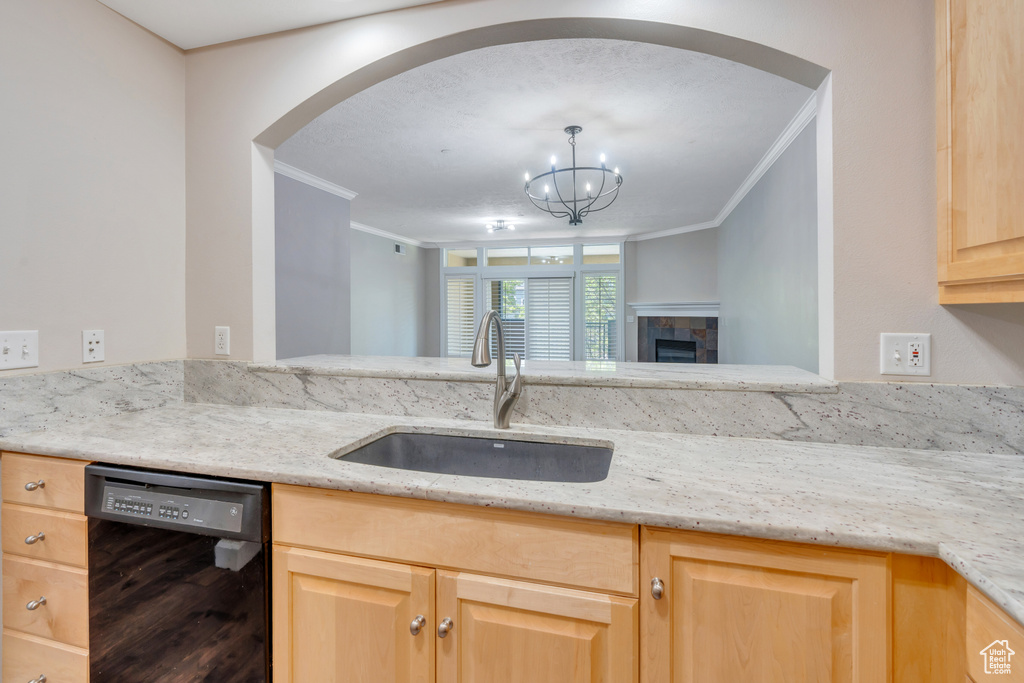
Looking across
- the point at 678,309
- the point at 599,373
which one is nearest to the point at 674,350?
the point at 678,309

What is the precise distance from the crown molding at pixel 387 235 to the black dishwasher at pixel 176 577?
442 centimetres

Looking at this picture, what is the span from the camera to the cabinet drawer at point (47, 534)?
4.05ft

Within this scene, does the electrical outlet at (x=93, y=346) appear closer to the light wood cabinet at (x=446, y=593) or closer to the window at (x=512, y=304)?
the light wood cabinet at (x=446, y=593)

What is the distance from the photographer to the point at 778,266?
3.38 metres

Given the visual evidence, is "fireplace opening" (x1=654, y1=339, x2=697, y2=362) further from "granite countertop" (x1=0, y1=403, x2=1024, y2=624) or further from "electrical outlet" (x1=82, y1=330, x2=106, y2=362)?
"electrical outlet" (x1=82, y1=330, x2=106, y2=362)

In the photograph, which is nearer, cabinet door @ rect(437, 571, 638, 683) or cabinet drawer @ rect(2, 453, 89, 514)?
cabinet door @ rect(437, 571, 638, 683)

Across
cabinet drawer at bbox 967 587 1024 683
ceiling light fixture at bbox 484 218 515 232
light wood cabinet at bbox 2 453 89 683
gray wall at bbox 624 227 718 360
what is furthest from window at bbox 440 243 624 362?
cabinet drawer at bbox 967 587 1024 683

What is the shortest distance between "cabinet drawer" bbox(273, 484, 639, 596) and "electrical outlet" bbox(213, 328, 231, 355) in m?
1.00

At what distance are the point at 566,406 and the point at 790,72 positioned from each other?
1.20 meters

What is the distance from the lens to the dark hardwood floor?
109cm

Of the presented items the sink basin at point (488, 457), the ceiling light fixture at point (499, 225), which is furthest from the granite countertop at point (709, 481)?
the ceiling light fixture at point (499, 225)

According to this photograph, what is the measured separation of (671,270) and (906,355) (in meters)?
5.36

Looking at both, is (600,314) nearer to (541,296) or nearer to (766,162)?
(541,296)

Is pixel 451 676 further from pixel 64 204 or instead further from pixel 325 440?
pixel 64 204
